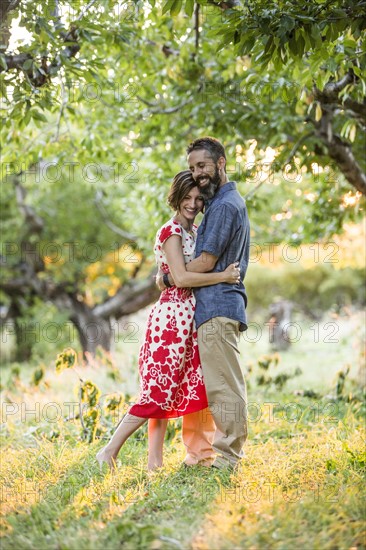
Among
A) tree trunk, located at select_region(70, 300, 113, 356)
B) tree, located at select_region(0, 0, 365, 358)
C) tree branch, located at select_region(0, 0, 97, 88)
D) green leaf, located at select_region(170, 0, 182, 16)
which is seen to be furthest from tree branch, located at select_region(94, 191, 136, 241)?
green leaf, located at select_region(170, 0, 182, 16)

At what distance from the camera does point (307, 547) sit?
9.80ft

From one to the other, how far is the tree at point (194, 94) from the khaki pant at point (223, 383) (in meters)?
1.78

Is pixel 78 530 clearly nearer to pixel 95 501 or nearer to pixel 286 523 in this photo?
pixel 95 501

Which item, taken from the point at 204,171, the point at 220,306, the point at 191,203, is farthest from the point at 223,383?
the point at 204,171

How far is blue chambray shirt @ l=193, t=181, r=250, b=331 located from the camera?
4227mm

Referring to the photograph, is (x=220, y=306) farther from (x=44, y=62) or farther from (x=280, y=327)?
(x=280, y=327)

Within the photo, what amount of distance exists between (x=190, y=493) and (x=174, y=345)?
1004 mm

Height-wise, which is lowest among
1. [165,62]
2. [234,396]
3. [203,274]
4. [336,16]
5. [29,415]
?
[29,415]

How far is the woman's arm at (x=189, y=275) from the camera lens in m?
4.24

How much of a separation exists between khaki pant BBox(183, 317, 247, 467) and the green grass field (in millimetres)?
212

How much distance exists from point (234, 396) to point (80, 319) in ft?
35.0

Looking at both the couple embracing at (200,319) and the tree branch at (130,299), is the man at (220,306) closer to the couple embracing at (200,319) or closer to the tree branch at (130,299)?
the couple embracing at (200,319)

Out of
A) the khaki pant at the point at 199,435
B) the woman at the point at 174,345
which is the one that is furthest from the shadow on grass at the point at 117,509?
the woman at the point at 174,345

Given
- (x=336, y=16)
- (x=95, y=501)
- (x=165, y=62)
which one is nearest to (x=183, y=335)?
(x=95, y=501)
